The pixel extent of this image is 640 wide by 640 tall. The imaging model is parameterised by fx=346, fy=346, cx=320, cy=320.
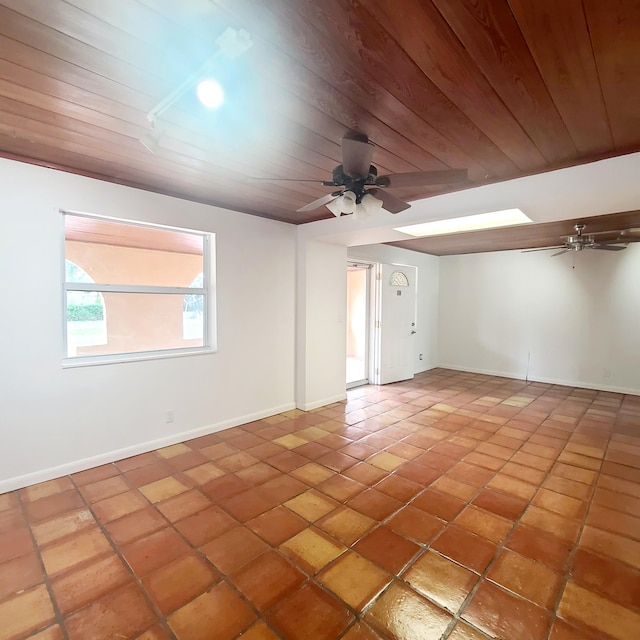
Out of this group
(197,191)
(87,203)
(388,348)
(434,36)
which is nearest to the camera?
(434,36)

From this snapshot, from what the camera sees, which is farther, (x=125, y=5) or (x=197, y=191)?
(x=197, y=191)

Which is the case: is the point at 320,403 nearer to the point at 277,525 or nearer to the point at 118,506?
the point at 277,525

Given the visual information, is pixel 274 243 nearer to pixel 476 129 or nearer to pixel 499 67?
pixel 476 129

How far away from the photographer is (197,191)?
3184 mm

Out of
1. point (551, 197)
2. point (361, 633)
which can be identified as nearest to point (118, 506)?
point (361, 633)

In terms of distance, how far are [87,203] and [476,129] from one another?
9.63ft

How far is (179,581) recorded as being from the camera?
→ 1.76 meters

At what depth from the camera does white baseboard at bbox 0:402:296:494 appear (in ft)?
8.55

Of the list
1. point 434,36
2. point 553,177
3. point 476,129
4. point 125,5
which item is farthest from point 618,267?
point 125,5

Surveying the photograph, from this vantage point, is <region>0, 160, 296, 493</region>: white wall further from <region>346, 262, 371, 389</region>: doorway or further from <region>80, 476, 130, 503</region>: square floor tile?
<region>346, 262, 371, 389</region>: doorway

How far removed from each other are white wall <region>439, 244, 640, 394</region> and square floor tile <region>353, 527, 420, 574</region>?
17.5ft

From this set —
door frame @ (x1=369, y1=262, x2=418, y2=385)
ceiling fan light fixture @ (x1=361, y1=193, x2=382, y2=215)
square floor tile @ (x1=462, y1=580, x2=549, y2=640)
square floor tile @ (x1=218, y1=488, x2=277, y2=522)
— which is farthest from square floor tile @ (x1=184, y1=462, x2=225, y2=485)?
door frame @ (x1=369, y1=262, x2=418, y2=385)

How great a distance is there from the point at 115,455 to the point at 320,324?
264 centimetres

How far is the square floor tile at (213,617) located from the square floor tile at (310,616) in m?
0.13
